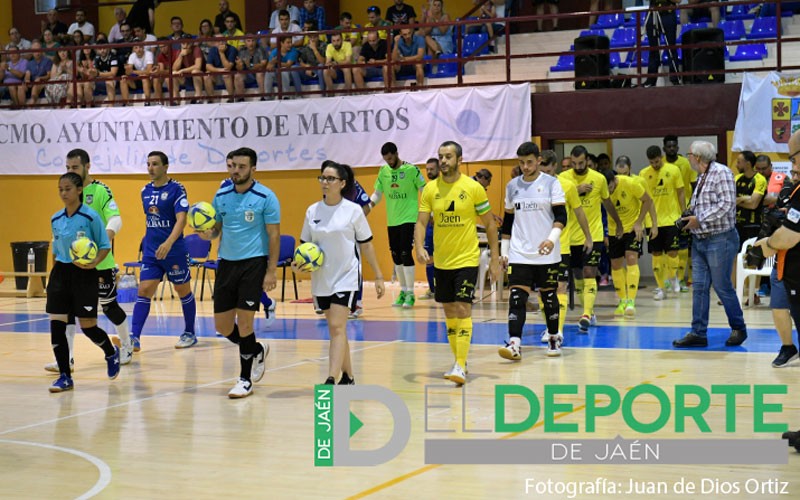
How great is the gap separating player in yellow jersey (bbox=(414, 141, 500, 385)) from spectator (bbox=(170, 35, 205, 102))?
12.6 m

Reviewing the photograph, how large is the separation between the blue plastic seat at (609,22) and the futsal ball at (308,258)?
14070mm

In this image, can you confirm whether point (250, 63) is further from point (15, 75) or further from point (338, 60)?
point (15, 75)

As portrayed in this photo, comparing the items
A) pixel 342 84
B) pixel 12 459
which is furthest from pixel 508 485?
pixel 342 84

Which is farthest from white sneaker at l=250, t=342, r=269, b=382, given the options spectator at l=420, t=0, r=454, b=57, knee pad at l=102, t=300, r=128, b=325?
spectator at l=420, t=0, r=454, b=57

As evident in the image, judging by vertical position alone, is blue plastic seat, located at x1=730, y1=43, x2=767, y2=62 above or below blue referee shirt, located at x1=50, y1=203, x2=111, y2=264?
above

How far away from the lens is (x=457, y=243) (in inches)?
386

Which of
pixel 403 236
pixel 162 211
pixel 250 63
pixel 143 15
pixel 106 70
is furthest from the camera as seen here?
pixel 143 15

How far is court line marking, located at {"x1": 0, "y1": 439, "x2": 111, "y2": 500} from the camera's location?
6.30m

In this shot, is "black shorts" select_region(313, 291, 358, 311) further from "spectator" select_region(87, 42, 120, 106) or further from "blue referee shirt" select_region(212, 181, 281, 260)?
"spectator" select_region(87, 42, 120, 106)

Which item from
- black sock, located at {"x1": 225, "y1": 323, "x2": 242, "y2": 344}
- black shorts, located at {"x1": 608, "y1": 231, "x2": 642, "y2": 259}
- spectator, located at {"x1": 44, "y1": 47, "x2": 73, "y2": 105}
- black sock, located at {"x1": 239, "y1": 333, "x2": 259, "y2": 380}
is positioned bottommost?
black sock, located at {"x1": 239, "y1": 333, "x2": 259, "y2": 380}

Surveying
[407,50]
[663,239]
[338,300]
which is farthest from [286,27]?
[338,300]

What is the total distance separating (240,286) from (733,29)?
13916 mm

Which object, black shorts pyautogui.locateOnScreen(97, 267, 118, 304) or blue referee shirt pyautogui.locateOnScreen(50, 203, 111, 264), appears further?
black shorts pyautogui.locateOnScreen(97, 267, 118, 304)

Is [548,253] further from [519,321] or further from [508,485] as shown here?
[508,485]
